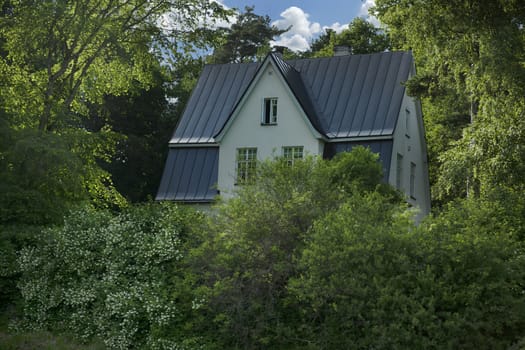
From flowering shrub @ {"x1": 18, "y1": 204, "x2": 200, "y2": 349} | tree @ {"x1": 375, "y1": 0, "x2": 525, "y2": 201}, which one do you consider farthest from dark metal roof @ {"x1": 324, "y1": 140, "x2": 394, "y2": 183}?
flowering shrub @ {"x1": 18, "y1": 204, "x2": 200, "y2": 349}

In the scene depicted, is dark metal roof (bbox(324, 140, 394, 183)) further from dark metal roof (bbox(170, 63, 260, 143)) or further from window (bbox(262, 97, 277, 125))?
dark metal roof (bbox(170, 63, 260, 143))

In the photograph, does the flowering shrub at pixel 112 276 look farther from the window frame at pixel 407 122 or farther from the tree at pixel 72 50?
the window frame at pixel 407 122

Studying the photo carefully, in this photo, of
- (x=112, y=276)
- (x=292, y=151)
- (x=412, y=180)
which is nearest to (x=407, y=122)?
(x=412, y=180)

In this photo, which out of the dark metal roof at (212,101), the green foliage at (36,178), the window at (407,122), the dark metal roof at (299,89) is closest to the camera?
the green foliage at (36,178)

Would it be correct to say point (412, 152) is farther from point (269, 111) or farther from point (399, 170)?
point (269, 111)

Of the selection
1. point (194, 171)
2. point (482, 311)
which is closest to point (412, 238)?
point (482, 311)

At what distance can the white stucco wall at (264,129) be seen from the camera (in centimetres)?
2825

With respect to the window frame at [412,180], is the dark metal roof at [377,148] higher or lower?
higher

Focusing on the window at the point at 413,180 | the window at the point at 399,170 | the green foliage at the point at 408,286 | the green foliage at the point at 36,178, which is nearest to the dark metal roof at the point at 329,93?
the window at the point at 399,170

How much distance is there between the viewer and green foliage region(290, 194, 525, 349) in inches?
438

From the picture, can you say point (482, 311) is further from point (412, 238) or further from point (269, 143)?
point (269, 143)

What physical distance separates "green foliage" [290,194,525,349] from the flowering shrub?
265 centimetres

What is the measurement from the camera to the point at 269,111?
28.9 meters

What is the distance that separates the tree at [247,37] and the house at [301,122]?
16.9m
